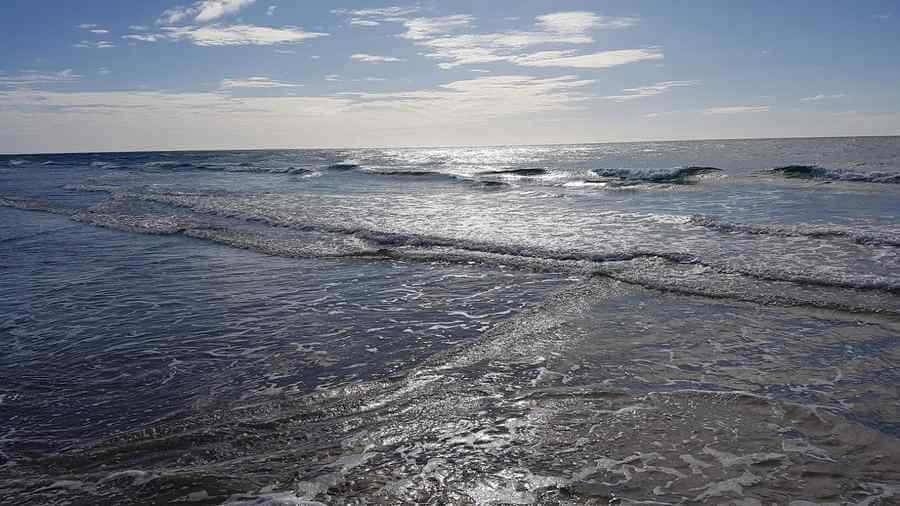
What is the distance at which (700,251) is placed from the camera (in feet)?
35.9

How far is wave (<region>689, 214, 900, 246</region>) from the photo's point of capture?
37.9 ft

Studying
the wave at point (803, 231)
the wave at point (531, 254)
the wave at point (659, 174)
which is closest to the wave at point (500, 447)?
the wave at point (531, 254)

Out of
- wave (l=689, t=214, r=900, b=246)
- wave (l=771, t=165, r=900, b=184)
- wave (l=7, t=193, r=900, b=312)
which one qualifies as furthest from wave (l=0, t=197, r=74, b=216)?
wave (l=771, t=165, r=900, b=184)

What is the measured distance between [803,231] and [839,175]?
69.6 ft

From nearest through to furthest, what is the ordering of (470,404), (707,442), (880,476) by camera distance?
1. (880,476)
2. (707,442)
3. (470,404)

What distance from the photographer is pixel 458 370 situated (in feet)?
18.0

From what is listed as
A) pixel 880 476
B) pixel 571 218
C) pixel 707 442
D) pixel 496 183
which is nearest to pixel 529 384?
pixel 707 442

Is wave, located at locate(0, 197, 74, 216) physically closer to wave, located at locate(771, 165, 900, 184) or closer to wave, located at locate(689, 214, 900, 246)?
wave, located at locate(689, 214, 900, 246)

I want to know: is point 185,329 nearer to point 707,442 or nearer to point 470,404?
point 470,404

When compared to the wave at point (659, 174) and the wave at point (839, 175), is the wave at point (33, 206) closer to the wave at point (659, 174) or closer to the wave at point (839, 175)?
the wave at point (659, 174)

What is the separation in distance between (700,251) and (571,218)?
5887mm

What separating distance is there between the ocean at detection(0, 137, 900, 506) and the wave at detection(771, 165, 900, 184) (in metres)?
18.0

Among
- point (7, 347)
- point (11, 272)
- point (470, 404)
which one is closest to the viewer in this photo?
point (470, 404)

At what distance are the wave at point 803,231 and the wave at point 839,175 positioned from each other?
693 inches
